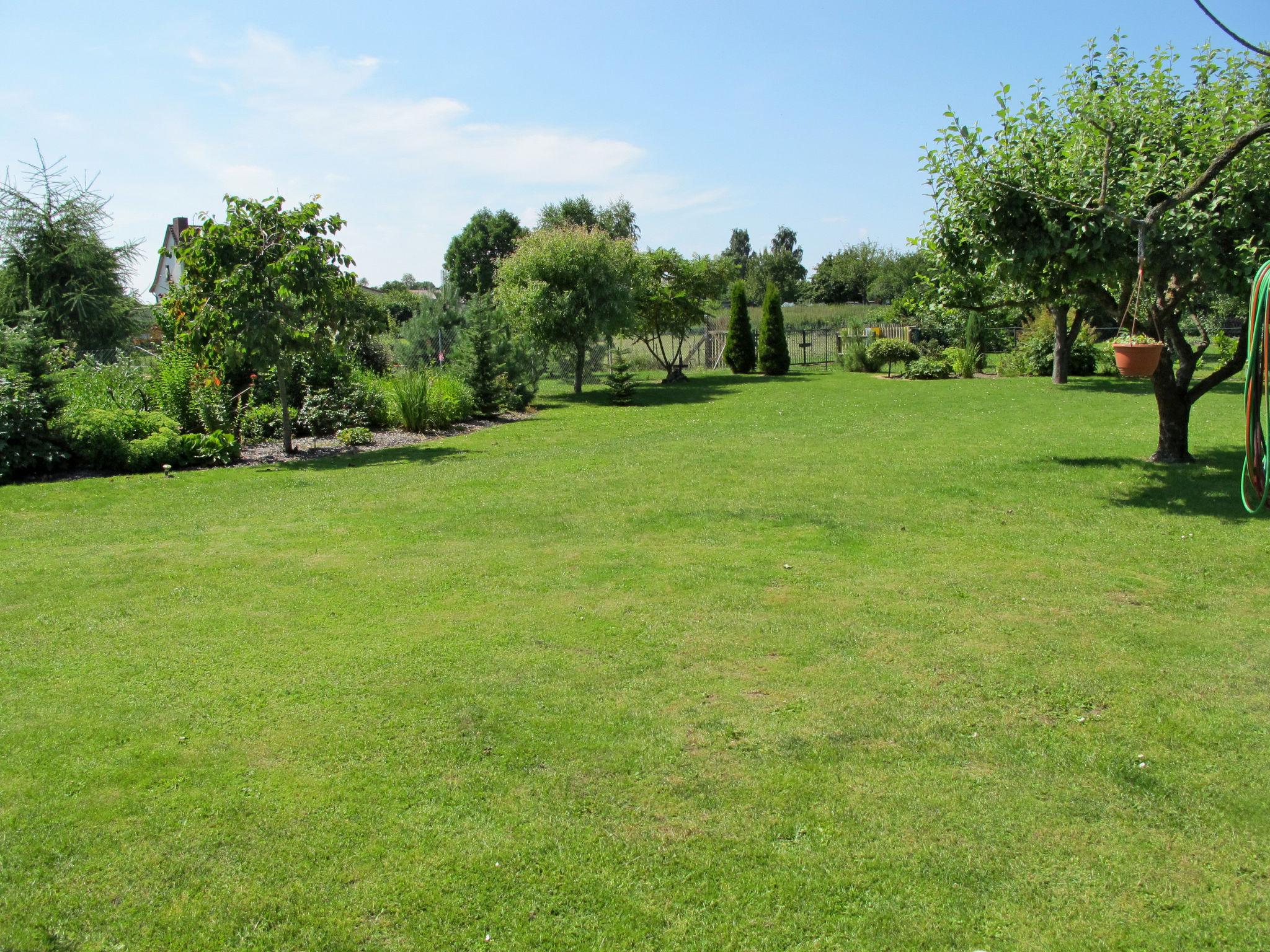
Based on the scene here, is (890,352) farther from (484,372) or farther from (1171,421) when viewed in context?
(1171,421)

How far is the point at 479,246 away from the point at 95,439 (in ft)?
176

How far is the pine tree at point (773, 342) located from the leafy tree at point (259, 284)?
61.4ft

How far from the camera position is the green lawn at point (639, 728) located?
2992 millimetres

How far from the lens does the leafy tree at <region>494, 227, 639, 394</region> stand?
2144 centimetres

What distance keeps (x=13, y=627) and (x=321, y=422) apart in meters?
9.92

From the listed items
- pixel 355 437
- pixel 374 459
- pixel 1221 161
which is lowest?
pixel 374 459

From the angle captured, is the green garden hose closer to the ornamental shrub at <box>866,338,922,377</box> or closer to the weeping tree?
the weeping tree

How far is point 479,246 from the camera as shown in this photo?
62250 mm

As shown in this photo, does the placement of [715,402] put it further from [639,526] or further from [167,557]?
[167,557]

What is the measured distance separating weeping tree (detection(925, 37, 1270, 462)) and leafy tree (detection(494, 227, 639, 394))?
40.1ft

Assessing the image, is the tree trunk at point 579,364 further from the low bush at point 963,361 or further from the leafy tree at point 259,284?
the low bush at point 963,361

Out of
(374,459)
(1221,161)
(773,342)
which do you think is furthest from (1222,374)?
(773,342)

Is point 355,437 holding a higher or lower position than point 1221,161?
lower

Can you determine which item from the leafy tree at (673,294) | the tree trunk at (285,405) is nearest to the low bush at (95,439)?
the tree trunk at (285,405)
